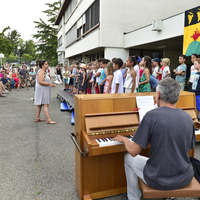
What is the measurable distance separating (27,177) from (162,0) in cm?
1477

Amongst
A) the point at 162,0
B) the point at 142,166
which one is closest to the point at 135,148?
the point at 142,166

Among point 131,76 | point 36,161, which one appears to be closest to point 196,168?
point 36,161

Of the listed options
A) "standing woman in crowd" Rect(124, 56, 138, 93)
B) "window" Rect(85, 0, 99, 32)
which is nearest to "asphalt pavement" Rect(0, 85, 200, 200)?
"standing woman in crowd" Rect(124, 56, 138, 93)

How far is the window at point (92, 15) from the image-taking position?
14613 millimetres

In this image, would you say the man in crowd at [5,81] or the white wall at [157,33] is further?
the man in crowd at [5,81]

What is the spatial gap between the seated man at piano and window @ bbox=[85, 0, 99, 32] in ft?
45.2

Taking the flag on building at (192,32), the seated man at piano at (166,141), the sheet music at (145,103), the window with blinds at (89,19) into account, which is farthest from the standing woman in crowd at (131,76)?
the window with blinds at (89,19)

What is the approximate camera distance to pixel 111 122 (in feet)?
8.57

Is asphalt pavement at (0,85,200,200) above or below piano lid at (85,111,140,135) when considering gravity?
below

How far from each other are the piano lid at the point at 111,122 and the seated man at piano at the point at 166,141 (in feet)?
1.84

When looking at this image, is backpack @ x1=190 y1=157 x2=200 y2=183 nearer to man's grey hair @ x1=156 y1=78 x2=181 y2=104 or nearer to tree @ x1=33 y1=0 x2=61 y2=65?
man's grey hair @ x1=156 y1=78 x2=181 y2=104

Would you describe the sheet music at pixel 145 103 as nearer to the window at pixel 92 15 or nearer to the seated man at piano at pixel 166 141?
the seated man at piano at pixel 166 141

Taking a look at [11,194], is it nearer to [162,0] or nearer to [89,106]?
[89,106]

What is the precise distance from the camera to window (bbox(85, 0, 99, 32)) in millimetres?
14613
